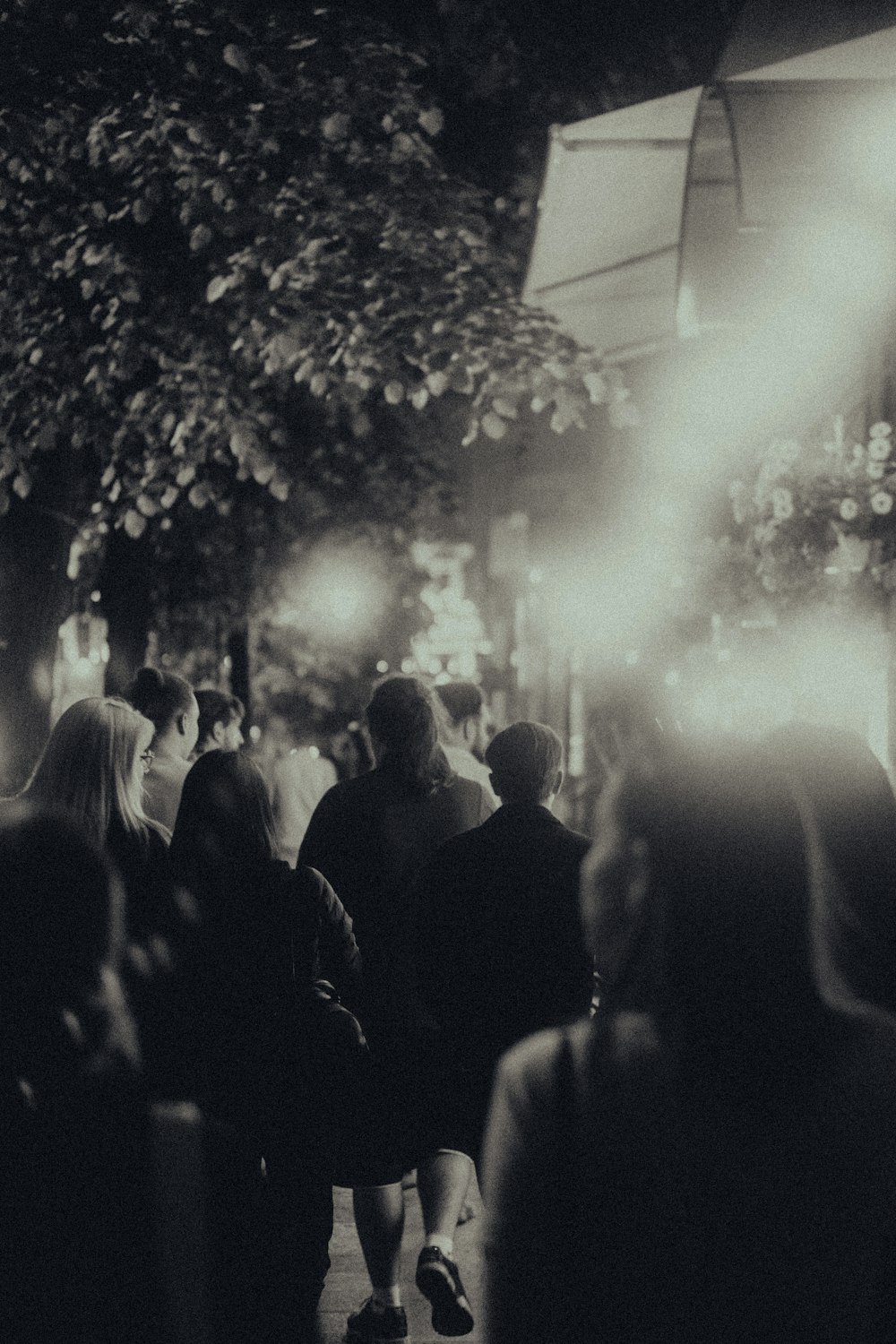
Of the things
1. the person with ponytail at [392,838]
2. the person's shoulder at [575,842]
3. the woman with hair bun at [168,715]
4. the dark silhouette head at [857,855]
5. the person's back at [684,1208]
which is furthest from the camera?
the woman with hair bun at [168,715]

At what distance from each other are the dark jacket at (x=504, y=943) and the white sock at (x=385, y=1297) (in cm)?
100

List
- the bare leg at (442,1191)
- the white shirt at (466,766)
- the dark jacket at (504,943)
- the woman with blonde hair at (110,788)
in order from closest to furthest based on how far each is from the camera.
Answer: the dark jacket at (504,943), the woman with blonde hair at (110,788), the bare leg at (442,1191), the white shirt at (466,766)

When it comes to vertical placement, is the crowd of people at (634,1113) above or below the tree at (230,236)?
below

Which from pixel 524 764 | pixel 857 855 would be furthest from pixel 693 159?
pixel 857 855

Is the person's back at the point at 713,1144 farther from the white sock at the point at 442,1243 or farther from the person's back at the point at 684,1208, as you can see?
the white sock at the point at 442,1243

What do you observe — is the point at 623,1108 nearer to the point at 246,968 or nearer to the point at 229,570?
the point at 246,968

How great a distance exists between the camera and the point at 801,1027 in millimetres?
2168

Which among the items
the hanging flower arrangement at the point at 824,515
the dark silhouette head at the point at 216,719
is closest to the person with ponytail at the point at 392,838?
the dark silhouette head at the point at 216,719

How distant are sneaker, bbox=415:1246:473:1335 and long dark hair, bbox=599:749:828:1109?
3.52 metres

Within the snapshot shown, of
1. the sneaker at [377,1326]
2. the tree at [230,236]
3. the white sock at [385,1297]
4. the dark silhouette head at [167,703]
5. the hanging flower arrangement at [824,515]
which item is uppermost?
the tree at [230,236]

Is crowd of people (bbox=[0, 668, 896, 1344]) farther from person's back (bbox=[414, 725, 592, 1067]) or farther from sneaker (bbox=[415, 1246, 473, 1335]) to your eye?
sneaker (bbox=[415, 1246, 473, 1335])

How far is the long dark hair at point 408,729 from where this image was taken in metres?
6.21

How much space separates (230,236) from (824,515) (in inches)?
151

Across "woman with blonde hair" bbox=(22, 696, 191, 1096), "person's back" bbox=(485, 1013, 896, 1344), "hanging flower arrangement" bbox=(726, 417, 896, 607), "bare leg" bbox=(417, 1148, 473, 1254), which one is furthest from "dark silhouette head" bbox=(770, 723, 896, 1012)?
"hanging flower arrangement" bbox=(726, 417, 896, 607)
